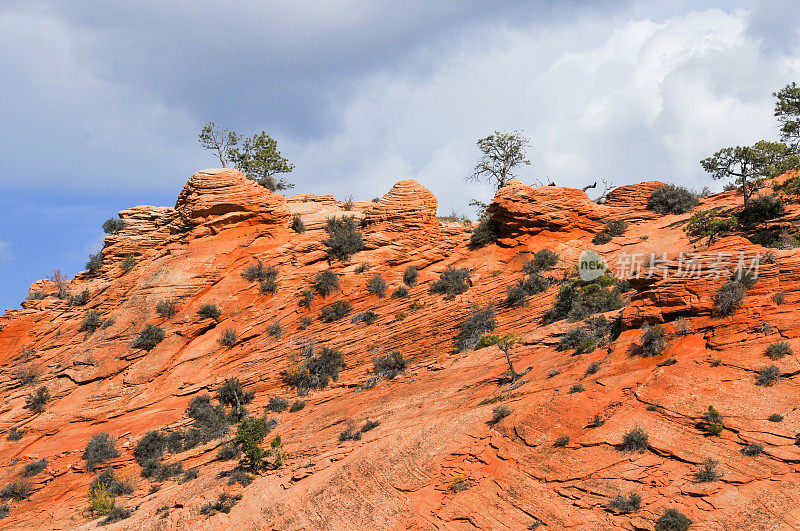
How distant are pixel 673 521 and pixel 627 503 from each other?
83 centimetres

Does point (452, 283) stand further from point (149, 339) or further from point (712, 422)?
point (712, 422)

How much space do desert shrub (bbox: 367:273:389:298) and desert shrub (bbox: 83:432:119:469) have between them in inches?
501

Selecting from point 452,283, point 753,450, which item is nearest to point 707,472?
point 753,450

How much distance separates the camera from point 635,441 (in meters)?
9.78

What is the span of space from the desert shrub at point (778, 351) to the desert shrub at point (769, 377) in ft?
1.54

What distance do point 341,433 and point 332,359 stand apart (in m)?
6.20

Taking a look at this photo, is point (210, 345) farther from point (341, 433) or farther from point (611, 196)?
point (611, 196)

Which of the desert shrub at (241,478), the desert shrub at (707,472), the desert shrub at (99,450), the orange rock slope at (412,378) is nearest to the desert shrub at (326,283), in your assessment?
the orange rock slope at (412,378)

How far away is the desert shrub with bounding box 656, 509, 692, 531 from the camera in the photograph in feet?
25.1

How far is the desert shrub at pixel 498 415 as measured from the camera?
1238 cm

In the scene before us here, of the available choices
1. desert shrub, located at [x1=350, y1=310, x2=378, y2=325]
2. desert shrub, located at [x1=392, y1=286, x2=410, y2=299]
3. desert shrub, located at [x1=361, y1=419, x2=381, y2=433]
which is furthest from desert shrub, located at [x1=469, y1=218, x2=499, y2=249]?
desert shrub, located at [x1=361, y1=419, x2=381, y2=433]

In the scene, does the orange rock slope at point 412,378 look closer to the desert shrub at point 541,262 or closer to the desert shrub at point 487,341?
the desert shrub at point 487,341

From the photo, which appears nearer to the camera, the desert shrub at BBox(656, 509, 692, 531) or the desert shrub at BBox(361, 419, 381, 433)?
the desert shrub at BBox(656, 509, 692, 531)

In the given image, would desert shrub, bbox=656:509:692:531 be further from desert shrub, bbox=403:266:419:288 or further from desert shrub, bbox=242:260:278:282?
desert shrub, bbox=242:260:278:282
